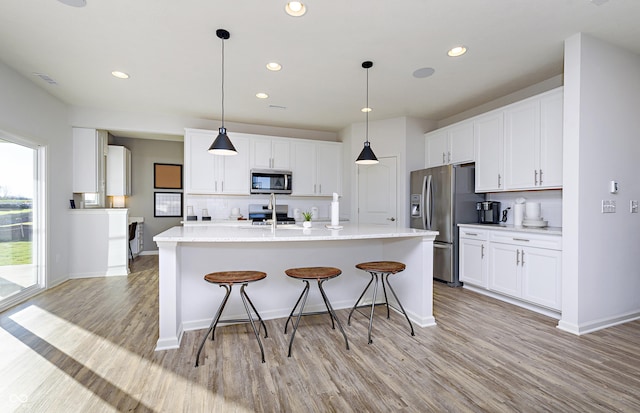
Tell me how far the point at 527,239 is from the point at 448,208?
109 cm

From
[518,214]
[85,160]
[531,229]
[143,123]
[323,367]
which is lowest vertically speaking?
[323,367]

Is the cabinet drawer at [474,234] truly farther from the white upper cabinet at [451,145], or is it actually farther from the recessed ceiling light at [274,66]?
the recessed ceiling light at [274,66]

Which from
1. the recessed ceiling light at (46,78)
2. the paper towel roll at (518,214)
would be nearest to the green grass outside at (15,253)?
the recessed ceiling light at (46,78)

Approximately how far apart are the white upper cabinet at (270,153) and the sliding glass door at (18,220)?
9.48 feet

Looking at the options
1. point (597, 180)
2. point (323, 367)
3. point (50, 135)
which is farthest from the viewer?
point (50, 135)

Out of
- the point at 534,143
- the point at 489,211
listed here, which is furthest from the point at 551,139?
the point at 489,211

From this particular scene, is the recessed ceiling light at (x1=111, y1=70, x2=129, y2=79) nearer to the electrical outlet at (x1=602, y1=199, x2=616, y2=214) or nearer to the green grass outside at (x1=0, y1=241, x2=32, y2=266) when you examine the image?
the green grass outside at (x1=0, y1=241, x2=32, y2=266)

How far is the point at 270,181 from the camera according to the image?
5.29 meters

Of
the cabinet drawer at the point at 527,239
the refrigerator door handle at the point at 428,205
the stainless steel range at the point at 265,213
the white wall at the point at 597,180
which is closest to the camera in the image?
the white wall at the point at 597,180

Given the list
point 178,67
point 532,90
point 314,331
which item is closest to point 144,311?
point 314,331

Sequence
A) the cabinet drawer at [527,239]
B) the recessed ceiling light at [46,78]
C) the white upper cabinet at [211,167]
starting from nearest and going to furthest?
1. the cabinet drawer at [527,239]
2. the recessed ceiling light at [46,78]
3. the white upper cabinet at [211,167]

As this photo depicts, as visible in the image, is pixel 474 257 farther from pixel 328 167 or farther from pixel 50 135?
pixel 50 135

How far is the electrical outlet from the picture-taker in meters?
2.79

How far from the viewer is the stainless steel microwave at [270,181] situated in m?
5.23
